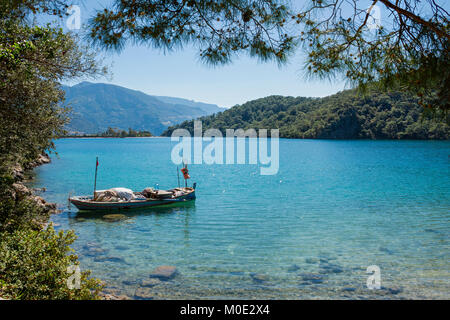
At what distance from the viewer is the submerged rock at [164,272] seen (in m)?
9.48

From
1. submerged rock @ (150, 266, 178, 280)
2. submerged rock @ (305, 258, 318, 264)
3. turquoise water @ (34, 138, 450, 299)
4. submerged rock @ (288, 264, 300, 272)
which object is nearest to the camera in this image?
turquoise water @ (34, 138, 450, 299)

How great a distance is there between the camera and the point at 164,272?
9766 millimetres

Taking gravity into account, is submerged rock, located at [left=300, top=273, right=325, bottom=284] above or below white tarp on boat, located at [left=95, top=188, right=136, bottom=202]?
below

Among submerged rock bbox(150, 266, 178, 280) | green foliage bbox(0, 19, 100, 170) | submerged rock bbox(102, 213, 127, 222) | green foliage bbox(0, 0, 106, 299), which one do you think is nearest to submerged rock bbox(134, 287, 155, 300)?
submerged rock bbox(150, 266, 178, 280)

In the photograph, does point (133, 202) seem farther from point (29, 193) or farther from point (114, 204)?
point (29, 193)

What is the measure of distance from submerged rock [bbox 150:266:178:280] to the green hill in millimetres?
63743

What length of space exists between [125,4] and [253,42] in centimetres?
233

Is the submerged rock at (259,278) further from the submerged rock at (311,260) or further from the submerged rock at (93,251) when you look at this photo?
the submerged rock at (93,251)

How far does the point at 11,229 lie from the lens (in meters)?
7.93

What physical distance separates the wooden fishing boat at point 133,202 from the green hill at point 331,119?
54883 millimetres

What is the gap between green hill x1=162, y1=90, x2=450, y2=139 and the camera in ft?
346

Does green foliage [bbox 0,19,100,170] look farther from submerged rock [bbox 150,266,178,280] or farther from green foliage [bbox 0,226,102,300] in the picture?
submerged rock [bbox 150,266,178,280]

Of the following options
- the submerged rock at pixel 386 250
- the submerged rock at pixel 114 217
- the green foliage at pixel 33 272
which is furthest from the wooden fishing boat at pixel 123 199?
the submerged rock at pixel 386 250

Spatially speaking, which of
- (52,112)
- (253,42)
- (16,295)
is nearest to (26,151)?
(52,112)
